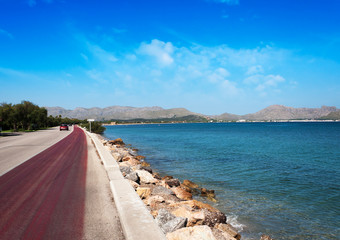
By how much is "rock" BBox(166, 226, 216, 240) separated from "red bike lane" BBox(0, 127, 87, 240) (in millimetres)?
1944

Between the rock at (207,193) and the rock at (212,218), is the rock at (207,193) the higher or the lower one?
the lower one

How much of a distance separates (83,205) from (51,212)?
0.81 metres

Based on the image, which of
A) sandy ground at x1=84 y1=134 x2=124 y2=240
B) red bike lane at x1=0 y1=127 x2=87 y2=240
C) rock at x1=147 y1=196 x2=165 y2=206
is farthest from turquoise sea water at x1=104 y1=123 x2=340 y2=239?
red bike lane at x1=0 y1=127 x2=87 y2=240

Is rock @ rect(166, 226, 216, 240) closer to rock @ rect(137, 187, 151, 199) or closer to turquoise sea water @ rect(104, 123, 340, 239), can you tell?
rock @ rect(137, 187, 151, 199)

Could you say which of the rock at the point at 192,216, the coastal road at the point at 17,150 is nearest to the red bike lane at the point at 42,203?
the coastal road at the point at 17,150

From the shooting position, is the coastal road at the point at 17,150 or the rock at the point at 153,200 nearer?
the rock at the point at 153,200

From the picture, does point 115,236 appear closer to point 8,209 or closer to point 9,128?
point 8,209

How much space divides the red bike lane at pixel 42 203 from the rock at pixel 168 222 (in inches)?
71.2

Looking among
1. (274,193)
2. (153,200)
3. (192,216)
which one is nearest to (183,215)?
(192,216)

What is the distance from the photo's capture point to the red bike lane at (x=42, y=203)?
4.84 meters

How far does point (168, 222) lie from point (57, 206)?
10.4ft

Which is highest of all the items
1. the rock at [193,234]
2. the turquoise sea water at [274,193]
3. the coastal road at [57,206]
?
the coastal road at [57,206]

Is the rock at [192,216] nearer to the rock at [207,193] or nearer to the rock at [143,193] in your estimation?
the rock at [143,193]

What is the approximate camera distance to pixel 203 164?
68.7 feet
